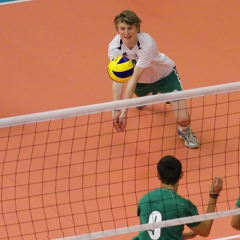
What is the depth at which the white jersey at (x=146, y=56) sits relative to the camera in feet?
24.1

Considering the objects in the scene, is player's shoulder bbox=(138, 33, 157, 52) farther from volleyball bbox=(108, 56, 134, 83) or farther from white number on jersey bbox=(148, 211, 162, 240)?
white number on jersey bbox=(148, 211, 162, 240)

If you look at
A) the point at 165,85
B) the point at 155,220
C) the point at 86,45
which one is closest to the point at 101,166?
the point at 165,85

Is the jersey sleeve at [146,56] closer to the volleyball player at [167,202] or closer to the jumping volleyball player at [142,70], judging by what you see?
the jumping volleyball player at [142,70]

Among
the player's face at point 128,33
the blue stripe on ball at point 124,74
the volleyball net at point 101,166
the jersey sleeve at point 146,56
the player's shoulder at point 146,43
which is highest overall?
the player's face at point 128,33

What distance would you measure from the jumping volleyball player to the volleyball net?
338 millimetres

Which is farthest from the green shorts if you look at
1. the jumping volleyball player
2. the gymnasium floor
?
the gymnasium floor

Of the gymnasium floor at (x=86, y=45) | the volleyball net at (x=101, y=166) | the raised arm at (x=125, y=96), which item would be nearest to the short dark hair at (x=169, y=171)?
the volleyball net at (x=101, y=166)

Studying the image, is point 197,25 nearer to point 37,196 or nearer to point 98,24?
point 98,24

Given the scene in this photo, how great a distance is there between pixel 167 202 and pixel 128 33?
2.58 metres

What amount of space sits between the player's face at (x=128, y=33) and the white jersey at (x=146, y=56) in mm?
67

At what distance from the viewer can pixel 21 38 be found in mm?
9781

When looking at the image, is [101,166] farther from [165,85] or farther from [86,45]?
[86,45]

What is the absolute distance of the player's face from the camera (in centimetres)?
727

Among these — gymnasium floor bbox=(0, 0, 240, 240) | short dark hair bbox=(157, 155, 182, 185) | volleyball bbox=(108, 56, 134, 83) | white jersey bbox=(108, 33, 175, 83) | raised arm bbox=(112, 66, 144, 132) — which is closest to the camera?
short dark hair bbox=(157, 155, 182, 185)
